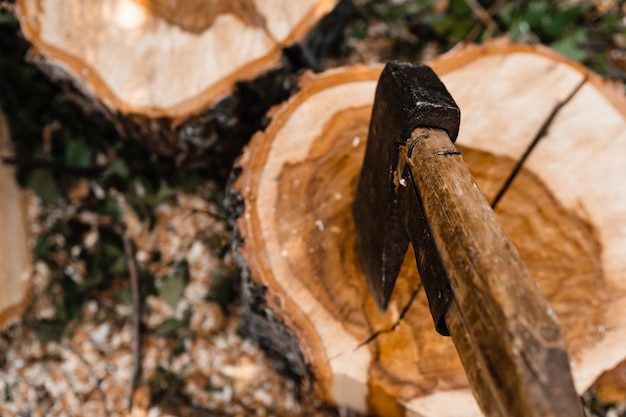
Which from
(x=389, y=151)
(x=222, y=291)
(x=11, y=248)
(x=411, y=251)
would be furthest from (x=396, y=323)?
(x=11, y=248)

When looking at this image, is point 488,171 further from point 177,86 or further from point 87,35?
point 87,35

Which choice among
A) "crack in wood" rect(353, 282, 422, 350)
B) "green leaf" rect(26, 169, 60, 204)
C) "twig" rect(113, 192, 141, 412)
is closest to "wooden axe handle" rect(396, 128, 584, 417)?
"crack in wood" rect(353, 282, 422, 350)

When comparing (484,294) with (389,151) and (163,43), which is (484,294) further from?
(163,43)

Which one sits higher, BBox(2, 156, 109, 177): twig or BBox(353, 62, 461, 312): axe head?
BBox(2, 156, 109, 177): twig

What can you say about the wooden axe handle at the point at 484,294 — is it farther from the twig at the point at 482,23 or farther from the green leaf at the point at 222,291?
the twig at the point at 482,23

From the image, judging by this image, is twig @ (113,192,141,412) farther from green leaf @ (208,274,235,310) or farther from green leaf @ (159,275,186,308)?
green leaf @ (208,274,235,310)

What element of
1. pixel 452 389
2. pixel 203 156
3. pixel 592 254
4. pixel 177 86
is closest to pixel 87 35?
pixel 177 86
